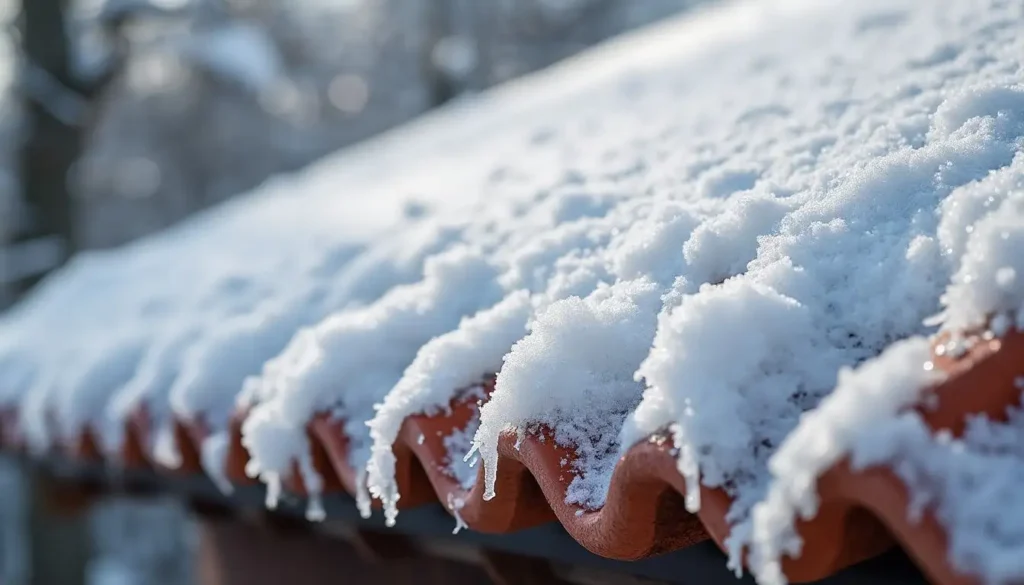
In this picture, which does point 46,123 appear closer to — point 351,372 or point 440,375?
point 351,372

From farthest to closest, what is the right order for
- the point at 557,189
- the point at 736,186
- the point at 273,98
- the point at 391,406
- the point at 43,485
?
the point at 273,98 < the point at 43,485 < the point at 557,189 < the point at 736,186 < the point at 391,406

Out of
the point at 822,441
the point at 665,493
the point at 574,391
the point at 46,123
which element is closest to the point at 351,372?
the point at 574,391

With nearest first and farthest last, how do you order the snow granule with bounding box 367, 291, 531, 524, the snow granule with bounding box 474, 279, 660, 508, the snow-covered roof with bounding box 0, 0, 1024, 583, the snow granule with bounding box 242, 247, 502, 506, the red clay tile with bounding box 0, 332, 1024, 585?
1. the red clay tile with bounding box 0, 332, 1024, 585
2. the snow-covered roof with bounding box 0, 0, 1024, 583
3. the snow granule with bounding box 474, 279, 660, 508
4. the snow granule with bounding box 367, 291, 531, 524
5. the snow granule with bounding box 242, 247, 502, 506

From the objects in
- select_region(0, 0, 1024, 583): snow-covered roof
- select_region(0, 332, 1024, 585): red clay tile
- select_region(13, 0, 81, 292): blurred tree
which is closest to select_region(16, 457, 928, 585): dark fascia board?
select_region(0, 332, 1024, 585): red clay tile

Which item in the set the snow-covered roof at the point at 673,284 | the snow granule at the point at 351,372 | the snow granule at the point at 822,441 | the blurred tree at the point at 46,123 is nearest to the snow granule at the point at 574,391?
the snow-covered roof at the point at 673,284

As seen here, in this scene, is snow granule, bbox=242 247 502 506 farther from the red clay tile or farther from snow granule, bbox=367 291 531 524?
snow granule, bbox=367 291 531 524

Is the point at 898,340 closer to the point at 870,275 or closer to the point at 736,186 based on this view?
the point at 870,275

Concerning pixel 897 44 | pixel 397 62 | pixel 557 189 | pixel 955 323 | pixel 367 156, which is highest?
pixel 955 323

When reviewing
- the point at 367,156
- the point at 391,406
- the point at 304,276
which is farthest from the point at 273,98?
the point at 391,406

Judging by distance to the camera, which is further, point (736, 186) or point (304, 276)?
point (304, 276)
